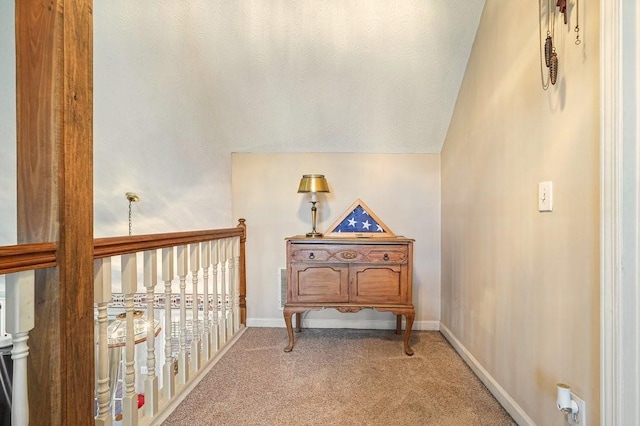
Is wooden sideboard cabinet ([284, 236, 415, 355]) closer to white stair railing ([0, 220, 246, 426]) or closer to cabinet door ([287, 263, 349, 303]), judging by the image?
cabinet door ([287, 263, 349, 303])

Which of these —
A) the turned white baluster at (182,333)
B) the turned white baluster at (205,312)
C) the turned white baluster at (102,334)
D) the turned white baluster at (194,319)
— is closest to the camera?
the turned white baluster at (102,334)

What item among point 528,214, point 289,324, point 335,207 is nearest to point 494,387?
point 528,214

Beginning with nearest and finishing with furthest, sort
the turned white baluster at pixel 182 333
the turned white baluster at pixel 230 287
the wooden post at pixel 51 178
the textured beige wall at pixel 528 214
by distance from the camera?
the wooden post at pixel 51 178
the textured beige wall at pixel 528 214
the turned white baluster at pixel 182 333
the turned white baluster at pixel 230 287

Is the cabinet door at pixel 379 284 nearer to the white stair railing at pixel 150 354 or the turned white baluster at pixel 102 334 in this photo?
the white stair railing at pixel 150 354

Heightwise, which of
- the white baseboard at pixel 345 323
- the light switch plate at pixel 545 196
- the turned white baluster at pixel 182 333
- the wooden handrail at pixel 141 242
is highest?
the light switch plate at pixel 545 196

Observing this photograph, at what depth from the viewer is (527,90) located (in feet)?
4.83

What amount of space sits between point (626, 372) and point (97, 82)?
3.28 meters

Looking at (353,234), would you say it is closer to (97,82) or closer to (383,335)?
(383,335)

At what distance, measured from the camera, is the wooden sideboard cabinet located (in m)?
2.33

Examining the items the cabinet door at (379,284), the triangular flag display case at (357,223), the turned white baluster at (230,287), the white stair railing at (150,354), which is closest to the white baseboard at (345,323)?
the turned white baluster at (230,287)

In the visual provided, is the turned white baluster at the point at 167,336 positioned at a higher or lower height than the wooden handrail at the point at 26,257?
lower

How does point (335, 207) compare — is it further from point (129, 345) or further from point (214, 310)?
point (129, 345)

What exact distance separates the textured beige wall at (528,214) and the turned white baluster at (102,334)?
1668 millimetres

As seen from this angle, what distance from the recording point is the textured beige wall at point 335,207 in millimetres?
2863
